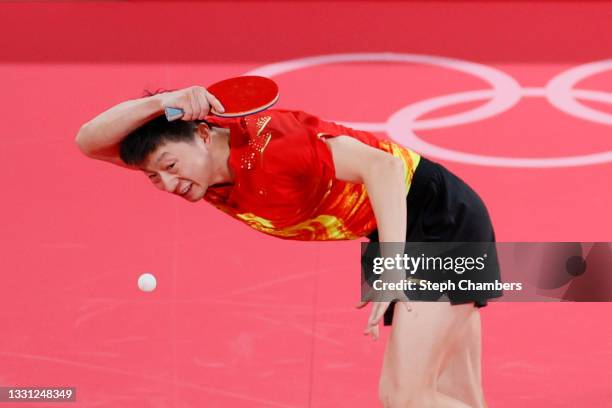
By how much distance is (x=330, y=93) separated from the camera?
555 cm

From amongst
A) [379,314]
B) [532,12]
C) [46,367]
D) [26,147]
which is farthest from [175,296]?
[532,12]

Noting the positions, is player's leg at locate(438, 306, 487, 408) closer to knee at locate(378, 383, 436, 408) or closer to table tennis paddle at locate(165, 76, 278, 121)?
knee at locate(378, 383, 436, 408)

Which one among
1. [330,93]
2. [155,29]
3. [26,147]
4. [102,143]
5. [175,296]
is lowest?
[175,296]

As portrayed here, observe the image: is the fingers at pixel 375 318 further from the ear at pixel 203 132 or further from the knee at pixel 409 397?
the ear at pixel 203 132

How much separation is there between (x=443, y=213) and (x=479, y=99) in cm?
196

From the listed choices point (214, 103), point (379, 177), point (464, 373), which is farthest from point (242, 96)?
point (464, 373)

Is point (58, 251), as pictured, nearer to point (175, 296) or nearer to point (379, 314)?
point (175, 296)

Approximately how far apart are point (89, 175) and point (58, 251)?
1.58 ft

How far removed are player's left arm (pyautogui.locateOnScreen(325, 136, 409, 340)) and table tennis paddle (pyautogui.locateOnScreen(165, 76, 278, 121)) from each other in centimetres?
23

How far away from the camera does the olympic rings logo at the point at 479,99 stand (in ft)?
17.1

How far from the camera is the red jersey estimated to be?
3424 mm

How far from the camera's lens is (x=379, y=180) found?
3369 millimetres

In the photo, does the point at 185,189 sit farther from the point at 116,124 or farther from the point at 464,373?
the point at 464,373

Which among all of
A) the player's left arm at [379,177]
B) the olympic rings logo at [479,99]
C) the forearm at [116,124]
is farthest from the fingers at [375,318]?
the olympic rings logo at [479,99]
